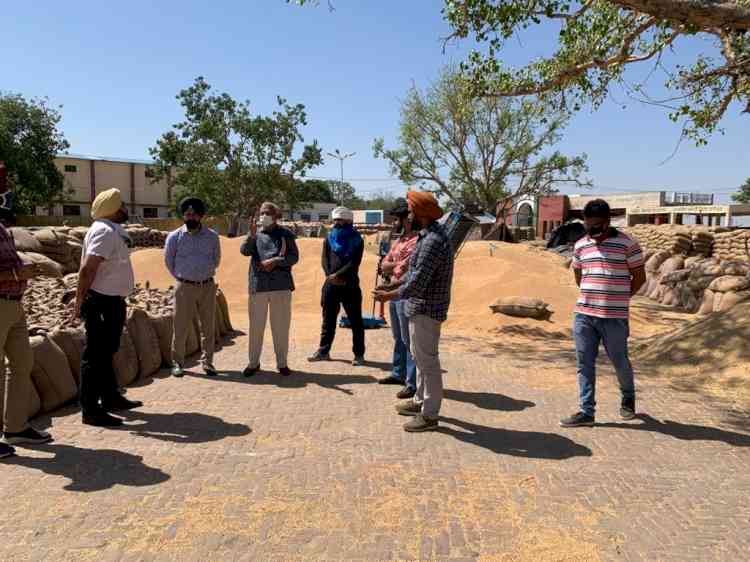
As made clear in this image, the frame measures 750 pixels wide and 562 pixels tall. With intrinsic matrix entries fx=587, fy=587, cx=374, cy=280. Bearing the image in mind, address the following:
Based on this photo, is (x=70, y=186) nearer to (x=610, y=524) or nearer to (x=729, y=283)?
(x=729, y=283)

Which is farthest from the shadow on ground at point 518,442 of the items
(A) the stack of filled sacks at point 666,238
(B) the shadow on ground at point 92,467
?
(A) the stack of filled sacks at point 666,238

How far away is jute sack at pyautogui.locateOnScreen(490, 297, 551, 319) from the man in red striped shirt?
5864 millimetres

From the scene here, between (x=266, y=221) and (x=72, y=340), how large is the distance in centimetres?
207

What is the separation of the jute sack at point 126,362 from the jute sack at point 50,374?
0.57 m

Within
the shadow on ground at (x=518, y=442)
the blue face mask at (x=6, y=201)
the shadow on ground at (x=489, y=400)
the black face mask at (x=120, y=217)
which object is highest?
the blue face mask at (x=6, y=201)

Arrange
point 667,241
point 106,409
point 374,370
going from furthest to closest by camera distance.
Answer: point 667,241 < point 374,370 < point 106,409

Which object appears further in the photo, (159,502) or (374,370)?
(374,370)

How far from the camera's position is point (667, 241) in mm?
20109

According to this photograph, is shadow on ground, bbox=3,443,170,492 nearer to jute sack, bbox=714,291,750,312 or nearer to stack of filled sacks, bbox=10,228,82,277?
jute sack, bbox=714,291,750,312

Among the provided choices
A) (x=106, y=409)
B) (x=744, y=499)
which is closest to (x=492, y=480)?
(x=744, y=499)

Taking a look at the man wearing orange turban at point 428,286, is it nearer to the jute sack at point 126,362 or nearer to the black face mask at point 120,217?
the black face mask at point 120,217

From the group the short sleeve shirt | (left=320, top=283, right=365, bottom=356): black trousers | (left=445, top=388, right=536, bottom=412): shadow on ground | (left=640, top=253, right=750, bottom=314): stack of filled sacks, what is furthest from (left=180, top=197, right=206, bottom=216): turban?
(left=640, top=253, right=750, bottom=314): stack of filled sacks

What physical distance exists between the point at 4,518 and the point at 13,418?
3.41 ft

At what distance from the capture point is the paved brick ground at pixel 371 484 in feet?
9.27
